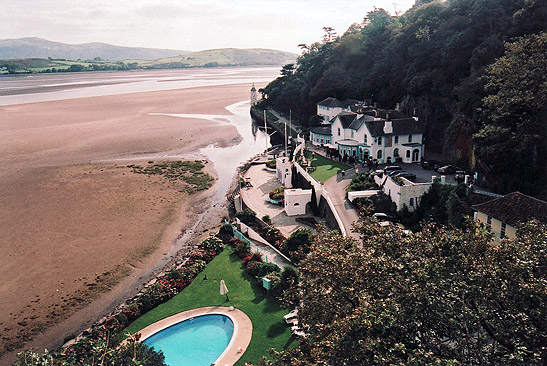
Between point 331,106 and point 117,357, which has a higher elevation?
point 331,106

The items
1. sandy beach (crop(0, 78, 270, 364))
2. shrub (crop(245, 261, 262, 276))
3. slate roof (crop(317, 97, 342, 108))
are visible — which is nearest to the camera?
sandy beach (crop(0, 78, 270, 364))

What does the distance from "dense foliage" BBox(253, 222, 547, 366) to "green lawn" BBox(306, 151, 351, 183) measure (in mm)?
23809

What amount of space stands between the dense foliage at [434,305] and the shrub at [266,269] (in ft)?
32.9

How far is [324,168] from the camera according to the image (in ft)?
130

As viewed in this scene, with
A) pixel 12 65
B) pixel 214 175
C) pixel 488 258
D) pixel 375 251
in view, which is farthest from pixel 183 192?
pixel 12 65

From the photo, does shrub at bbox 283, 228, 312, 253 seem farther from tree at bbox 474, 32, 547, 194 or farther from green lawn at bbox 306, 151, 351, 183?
tree at bbox 474, 32, 547, 194

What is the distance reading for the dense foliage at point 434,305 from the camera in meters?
9.51

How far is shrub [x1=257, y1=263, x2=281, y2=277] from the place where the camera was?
22.4 m

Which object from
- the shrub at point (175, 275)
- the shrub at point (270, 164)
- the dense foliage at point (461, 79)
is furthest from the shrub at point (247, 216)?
the dense foliage at point (461, 79)

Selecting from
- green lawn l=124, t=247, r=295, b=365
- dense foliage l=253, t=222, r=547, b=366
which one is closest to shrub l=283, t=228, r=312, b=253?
green lawn l=124, t=247, r=295, b=365

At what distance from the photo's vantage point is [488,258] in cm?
1116

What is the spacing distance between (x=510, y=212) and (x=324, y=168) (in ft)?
70.1

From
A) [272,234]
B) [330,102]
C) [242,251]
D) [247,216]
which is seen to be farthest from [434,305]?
[330,102]

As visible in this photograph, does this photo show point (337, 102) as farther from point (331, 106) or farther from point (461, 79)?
point (461, 79)
